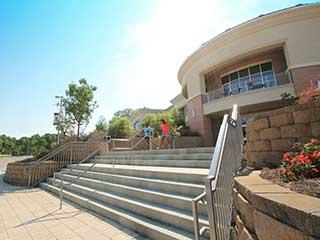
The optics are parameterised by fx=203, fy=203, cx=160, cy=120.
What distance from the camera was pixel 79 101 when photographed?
52.9ft

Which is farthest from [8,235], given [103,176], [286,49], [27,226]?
[286,49]

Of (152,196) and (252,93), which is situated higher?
(252,93)

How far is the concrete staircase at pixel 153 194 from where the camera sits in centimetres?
346

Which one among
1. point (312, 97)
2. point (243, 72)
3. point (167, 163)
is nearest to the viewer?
point (312, 97)

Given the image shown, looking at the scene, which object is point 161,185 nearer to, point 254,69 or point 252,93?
point 252,93

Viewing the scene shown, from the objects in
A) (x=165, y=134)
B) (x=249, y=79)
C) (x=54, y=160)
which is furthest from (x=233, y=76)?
(x=54, y=160)

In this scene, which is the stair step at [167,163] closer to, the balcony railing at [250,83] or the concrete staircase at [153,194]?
the concrete staircase at [153,194]

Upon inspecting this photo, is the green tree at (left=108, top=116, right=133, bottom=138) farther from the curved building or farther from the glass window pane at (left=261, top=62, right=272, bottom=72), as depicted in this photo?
the glass window pane at (left=261, top=62, right=272, bottom=72)

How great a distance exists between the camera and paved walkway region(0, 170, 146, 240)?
3.79m

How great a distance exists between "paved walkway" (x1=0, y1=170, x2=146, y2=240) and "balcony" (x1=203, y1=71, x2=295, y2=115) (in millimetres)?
10552

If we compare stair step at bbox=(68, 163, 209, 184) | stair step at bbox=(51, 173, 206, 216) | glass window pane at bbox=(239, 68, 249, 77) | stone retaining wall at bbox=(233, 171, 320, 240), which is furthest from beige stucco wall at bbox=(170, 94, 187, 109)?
stone retaining wall at bbox=(233, 171, 320, 240)

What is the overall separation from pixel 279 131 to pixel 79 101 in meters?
15.4

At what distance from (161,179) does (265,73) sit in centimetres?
1168

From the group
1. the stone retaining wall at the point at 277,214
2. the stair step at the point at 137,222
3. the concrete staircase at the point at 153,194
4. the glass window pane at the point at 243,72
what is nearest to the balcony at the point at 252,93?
the glass window pane at the point at 243,72
